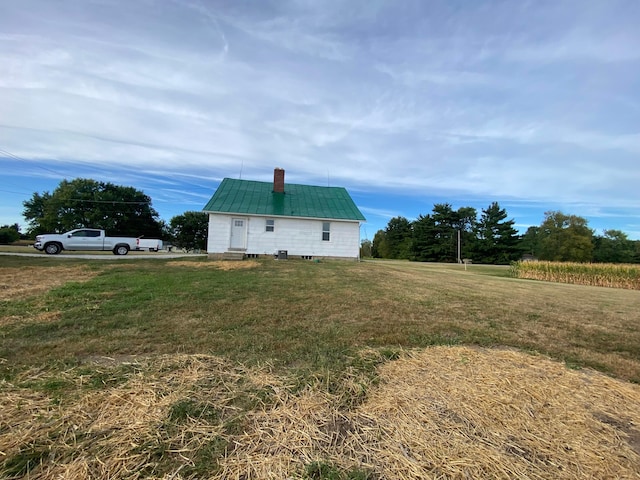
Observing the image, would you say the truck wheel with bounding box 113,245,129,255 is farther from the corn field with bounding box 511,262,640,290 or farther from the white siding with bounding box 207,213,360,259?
the corn field with bounding box 511,262,640,290

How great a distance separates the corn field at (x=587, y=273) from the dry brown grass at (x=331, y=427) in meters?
19.0

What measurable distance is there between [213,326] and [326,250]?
14.5 meters

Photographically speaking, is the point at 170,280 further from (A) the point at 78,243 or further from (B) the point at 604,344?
(A) the point at 78,243

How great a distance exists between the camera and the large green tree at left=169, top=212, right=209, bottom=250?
44.1m

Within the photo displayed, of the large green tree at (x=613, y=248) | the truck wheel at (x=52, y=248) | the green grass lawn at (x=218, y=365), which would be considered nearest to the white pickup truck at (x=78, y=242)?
the truck wheel at (x=52, y=248)

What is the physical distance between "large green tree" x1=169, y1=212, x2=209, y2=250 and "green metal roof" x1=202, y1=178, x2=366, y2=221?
2700 cm

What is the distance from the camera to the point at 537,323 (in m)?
4.93

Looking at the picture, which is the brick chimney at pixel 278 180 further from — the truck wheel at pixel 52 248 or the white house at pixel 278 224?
the truck wheel at pixel 52 248

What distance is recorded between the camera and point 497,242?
43094 millimetres

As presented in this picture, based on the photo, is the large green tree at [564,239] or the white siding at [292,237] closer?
the white siding at [292,237]

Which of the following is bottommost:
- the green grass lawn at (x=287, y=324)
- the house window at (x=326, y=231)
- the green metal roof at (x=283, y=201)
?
the green grass lawn at (x=287, y=324)

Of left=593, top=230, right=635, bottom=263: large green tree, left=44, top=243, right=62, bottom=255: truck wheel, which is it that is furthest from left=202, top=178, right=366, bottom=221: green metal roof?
left=593, top=230, right=635, bottom=263: large green tree

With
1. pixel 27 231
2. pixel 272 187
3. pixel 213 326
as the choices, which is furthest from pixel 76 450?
pixel 27 231

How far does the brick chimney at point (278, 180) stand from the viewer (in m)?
19.8
